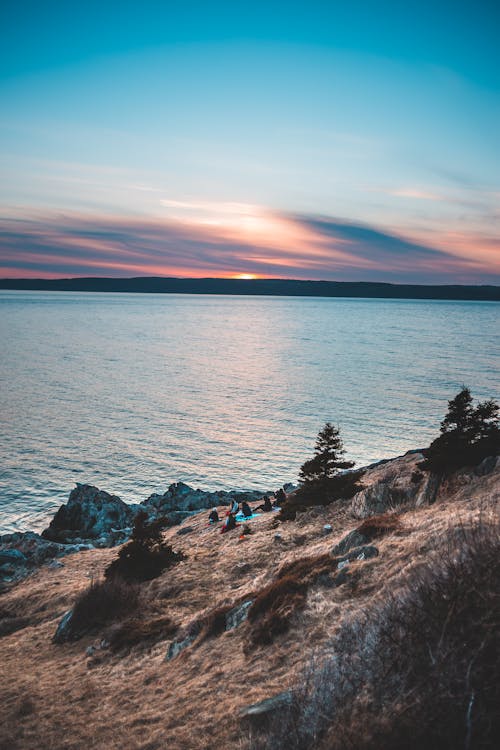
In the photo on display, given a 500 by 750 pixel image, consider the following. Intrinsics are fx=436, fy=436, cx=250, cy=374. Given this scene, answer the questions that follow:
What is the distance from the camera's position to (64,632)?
1453cm

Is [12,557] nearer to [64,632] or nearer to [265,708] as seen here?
[64,632]

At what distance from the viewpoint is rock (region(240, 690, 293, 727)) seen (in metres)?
7.52

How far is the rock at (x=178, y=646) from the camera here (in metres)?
11.6

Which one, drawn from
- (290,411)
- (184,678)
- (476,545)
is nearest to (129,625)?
(184,678)

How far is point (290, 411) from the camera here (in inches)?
2121

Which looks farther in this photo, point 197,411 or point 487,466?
point 197,411

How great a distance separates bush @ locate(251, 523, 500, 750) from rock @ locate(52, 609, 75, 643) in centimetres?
968

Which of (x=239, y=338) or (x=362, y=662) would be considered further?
(x=239, y=338)

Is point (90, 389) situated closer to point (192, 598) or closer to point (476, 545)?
point (192, 598)

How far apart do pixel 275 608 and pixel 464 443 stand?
38.1 ft

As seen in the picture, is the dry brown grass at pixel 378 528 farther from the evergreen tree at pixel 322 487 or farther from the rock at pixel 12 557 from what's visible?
the rock at pixel 12 557

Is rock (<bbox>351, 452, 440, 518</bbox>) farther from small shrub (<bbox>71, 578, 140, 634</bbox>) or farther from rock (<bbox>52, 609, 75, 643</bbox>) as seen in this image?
rock (<bbox>52, 609, 75, 643</bbox>)

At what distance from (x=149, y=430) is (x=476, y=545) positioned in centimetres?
4174

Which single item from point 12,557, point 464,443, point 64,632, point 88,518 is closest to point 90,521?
point 88,518
